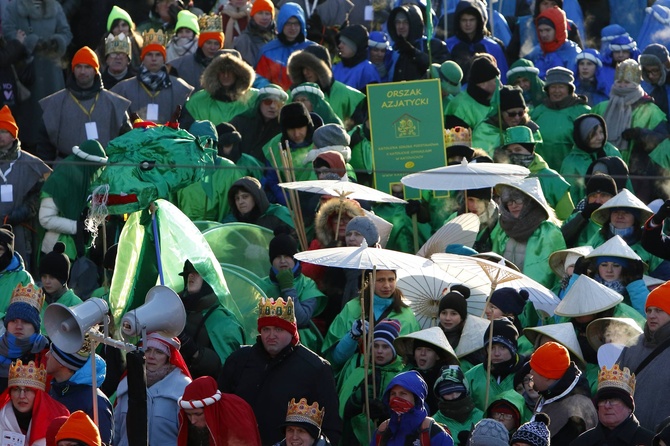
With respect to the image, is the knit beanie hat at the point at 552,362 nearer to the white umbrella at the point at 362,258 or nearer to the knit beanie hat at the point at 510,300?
the white umbrella at the point at 362,258

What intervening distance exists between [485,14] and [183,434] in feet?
26.8

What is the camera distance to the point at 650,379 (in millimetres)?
11648

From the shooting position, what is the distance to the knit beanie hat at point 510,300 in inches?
502

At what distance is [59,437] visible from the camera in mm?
10688

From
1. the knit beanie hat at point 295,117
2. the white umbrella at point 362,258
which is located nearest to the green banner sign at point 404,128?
the knit beanie hat at point 295,117

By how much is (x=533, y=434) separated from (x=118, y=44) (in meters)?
8.39

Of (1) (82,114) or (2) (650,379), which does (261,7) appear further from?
(2) (650,379)

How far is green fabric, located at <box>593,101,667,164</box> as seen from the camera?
54.7 ft

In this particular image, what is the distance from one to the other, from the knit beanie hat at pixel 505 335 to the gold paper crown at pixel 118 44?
673 centimetres

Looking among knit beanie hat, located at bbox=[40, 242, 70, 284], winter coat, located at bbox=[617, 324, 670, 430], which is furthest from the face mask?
knit beanie hat, located at bbox=[40, 242, 70, 284]

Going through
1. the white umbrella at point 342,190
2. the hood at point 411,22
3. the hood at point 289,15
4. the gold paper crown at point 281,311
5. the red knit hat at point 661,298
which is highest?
the hood at point 289,15

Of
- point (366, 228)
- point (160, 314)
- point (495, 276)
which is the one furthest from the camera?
point (366, 228)

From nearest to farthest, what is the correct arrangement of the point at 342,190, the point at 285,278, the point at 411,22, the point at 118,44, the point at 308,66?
the point at 285,278
the point at 342,190
the point at 308,66
the point at 118,44
the point at 411,22

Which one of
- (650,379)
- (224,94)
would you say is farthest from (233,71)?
(650,379)
